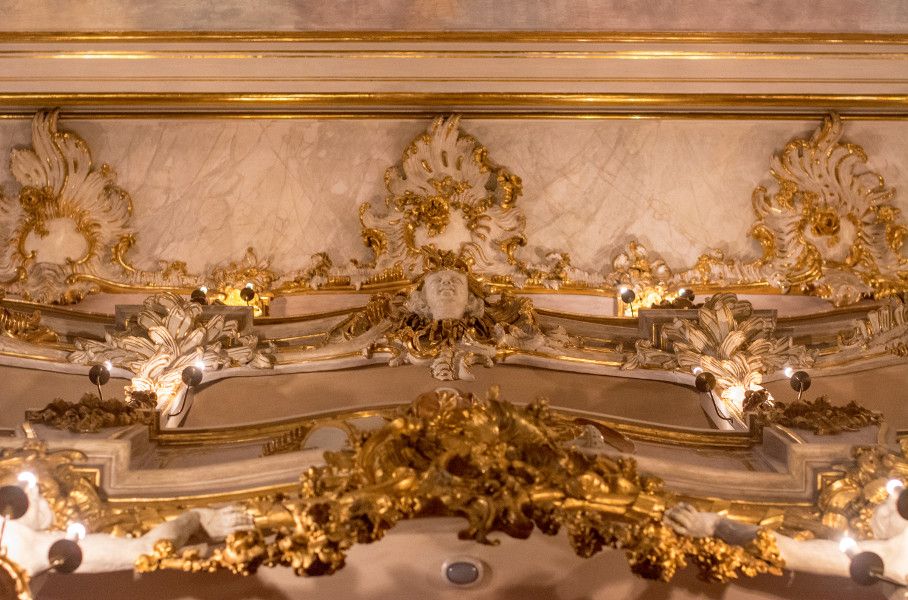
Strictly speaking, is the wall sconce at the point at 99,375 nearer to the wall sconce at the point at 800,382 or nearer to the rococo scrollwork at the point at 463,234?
the rococo scrollwork at the point at 463,234

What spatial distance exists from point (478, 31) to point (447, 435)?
13.0 ft

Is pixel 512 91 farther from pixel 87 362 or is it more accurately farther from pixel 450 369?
pixel 87 362

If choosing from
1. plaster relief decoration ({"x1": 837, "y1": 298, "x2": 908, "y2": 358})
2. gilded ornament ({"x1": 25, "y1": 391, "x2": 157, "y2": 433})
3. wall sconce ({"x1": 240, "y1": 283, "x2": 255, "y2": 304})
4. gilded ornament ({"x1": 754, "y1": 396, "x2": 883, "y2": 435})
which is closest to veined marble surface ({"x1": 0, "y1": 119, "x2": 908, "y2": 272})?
wall sconce ({"x1": 240, "y1": 283, "x2": 255, "y2": 304})

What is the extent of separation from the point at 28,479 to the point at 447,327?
2.44m

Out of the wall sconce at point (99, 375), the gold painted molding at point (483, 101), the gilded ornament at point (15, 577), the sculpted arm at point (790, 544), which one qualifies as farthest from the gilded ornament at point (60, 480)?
the gold painted molding at point (483, 101)

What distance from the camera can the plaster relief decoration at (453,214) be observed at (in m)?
6.75

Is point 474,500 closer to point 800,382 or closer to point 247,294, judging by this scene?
point 800,382

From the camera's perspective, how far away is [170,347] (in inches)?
215

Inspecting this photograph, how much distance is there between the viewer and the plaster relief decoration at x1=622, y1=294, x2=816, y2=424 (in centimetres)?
544

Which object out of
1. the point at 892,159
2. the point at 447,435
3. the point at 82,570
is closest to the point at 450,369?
the point at 447,435

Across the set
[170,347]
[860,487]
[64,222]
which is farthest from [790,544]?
[64,222]

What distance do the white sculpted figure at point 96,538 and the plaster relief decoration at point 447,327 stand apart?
1.70m

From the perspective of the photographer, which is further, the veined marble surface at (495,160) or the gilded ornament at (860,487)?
the veined marble surface at (495,160)

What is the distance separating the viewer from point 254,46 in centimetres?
692
